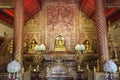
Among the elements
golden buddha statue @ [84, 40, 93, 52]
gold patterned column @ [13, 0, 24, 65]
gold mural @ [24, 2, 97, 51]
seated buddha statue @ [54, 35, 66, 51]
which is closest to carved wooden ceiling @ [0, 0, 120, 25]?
gold mural @ [24, 2, 97, 51]

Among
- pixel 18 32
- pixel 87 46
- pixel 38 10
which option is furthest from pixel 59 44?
pixel 18 32

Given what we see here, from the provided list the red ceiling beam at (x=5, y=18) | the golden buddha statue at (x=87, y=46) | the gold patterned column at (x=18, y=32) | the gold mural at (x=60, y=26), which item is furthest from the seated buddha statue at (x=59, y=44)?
the gold patterned column at (x=18, y=32)

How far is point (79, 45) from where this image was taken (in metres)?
10.2

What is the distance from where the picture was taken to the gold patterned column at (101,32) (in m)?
6.38

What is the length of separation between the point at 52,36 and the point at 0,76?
223 inches

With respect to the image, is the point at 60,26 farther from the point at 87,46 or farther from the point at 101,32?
the point at 101,32

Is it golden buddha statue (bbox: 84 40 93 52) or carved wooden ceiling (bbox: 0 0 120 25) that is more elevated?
carved wooden ceiling (bbox: 0 0 120 25)

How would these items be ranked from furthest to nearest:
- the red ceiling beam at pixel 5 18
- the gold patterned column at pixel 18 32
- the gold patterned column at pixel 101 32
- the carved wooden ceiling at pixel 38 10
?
the carved wooden ceiling at pixel 38 10
the red ceiling beam at pixel 5 18
the gold patterned column at pixel 18 32
the gold patterned column at pixel 101 32

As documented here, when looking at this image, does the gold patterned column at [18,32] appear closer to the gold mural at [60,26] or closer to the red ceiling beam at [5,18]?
the red ceiling beam at [5,18]

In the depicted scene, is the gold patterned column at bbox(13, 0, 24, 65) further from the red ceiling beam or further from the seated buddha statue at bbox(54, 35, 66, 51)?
the seated buddha statue at bbox(54, 35, 66, 51)

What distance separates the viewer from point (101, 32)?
658 cm

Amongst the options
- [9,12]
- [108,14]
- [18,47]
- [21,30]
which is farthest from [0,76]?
[108,14]

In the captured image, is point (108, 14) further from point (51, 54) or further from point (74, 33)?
point (51, 54)

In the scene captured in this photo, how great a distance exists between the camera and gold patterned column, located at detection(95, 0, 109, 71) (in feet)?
20.9
